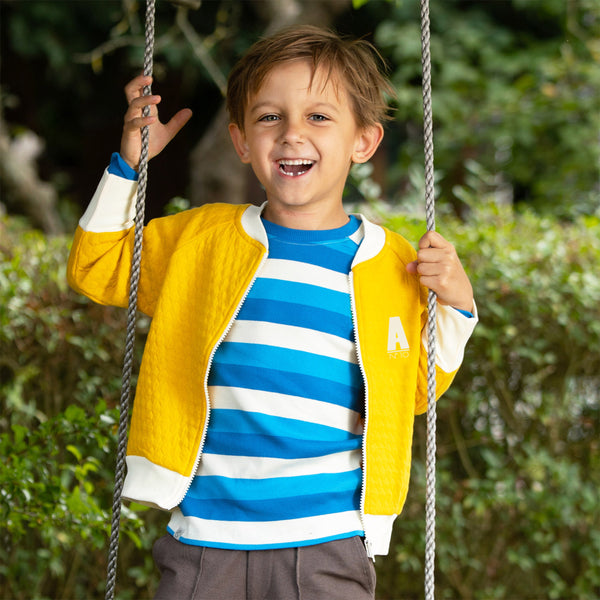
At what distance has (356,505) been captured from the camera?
5.36 ft

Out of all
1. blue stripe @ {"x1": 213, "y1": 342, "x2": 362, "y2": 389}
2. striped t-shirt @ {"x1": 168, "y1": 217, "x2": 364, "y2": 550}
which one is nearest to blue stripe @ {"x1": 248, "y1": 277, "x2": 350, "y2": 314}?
striped t-shirt @ {"x1": 168, "y1": 217, "x2": 364, "y2": 550}

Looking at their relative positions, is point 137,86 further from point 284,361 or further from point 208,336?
point 284,361

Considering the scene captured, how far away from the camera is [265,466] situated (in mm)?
1582

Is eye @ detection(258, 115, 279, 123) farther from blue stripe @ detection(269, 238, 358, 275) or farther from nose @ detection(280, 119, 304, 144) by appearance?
blue stripe @ detection(269, 238, 358, 275)

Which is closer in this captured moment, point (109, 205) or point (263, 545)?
point (263, 545)

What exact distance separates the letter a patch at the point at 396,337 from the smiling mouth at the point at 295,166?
0.36 metres

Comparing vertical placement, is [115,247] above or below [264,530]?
above

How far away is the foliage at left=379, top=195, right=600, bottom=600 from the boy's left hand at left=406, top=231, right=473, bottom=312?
3.80ft

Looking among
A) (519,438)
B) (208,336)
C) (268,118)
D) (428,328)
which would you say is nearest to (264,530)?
(208,336)

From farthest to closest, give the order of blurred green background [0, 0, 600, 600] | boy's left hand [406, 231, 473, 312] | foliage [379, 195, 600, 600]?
1. foliage [379, 195, 600, 600]
2. blurred green background [0, 0, 600, 600]
3. boy's left hand [406, 231, 473, 312]

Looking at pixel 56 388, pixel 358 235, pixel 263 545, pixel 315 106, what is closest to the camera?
pixel 263 545

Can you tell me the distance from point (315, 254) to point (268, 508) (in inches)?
20.7

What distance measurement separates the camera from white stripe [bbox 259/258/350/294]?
5.47 feet

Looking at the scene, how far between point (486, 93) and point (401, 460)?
17.8 ft
